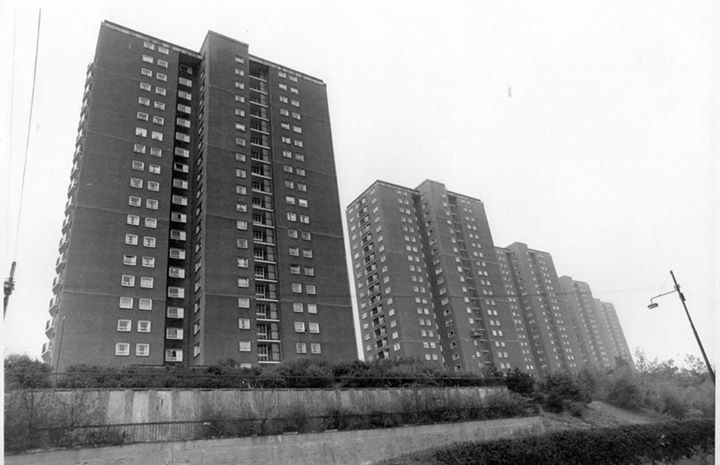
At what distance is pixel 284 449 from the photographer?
984 inches

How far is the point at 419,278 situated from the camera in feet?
295

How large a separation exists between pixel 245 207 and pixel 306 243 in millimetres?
8009

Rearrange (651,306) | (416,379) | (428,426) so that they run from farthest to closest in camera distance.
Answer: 1. (416,379)
2. (428,426)
3. (651,306)

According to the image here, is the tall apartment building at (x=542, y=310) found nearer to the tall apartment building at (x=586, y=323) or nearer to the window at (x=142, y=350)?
the tall apartment building at (x=586, y=323)

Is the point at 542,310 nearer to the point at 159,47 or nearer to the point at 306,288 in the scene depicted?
the point at 306,288

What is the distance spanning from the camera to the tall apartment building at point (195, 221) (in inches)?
1716

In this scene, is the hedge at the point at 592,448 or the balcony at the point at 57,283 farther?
the balcony at the point at 57,283

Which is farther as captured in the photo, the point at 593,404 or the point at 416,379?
the point at 593,404

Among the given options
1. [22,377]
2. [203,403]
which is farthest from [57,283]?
[203,403]

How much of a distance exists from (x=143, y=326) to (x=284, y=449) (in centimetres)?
2430

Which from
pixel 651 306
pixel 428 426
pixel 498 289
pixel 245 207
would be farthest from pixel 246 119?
pixel 498 289

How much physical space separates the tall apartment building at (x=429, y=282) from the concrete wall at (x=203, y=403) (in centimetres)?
4795

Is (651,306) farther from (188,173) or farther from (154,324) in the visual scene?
(188,173)

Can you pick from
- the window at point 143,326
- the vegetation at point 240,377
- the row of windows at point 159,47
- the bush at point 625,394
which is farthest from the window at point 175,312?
the bush at point 625,394
